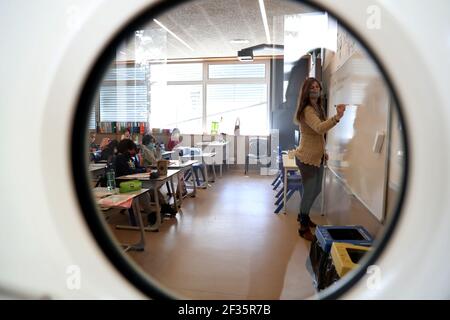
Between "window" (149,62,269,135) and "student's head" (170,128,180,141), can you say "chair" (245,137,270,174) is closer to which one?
"window" (149,62,269,135)

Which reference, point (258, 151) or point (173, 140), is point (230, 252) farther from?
point (258, 151)

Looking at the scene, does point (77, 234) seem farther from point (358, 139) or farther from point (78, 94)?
point (358, 139)

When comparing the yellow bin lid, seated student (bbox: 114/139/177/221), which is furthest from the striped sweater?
seated student (bbox: 114/139/177/221)

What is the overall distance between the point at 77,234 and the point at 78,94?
0.27 metres

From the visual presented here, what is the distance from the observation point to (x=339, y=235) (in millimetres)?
1663

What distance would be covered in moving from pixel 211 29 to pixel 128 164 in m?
2.35

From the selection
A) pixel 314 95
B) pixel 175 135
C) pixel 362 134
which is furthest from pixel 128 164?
pixel 175 135

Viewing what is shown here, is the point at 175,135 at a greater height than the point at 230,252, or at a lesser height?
greater

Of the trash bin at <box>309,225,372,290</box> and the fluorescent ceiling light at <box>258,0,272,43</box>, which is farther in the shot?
the fluorescent ceiling light at <box>258,0,272,43</box>

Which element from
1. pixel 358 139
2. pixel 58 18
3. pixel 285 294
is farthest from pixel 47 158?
pixel 358 139

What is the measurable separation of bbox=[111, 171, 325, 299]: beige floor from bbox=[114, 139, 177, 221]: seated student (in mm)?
163

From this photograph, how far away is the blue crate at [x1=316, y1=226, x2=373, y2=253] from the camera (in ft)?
5.04

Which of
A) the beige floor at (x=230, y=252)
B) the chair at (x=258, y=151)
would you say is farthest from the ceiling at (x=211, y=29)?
the chair at (x=258, y=151)

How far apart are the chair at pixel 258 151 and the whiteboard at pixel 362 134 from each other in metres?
3.42
